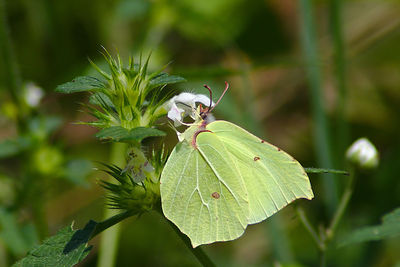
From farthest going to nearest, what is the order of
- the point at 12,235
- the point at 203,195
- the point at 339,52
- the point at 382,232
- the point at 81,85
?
the point at 339,52
the point at 12,235
the point at 382,232
the point at 203,195
the point at 81,85

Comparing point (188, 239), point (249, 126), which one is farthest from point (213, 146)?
point (249, 126)

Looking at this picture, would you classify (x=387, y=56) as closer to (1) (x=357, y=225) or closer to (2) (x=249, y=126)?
(1) (x=357, y=225)

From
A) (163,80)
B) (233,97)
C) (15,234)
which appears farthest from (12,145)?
(233,97)

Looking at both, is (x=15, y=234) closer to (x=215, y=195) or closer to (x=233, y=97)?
(x=215, y=195)

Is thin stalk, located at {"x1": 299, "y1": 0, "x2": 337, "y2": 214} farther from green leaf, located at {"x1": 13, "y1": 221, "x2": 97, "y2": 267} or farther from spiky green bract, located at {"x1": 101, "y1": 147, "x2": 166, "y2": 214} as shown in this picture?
green leaf, located at {"x1": 13, "y1": 221, "x2": 97, "y2": 267}

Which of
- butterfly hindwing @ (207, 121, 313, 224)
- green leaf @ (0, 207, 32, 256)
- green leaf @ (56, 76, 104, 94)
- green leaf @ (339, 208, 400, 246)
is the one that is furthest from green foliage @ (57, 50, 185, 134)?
green leaf @ (0, 207, 32, 256)
